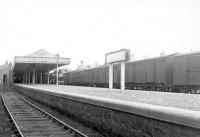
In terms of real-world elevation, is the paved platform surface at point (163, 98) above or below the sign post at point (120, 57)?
below

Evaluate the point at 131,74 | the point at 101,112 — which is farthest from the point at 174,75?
the point at 101,112

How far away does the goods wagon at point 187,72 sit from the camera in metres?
18.5

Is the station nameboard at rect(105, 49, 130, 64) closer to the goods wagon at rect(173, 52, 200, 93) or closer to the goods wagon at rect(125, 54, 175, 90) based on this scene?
the goods wagon at rect(173, 52, 200, 93)

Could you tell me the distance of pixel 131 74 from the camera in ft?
96.2

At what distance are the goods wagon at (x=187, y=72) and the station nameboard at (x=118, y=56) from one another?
6.13 meters

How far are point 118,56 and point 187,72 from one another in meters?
7.18

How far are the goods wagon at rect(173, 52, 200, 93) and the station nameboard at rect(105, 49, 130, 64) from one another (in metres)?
6.13

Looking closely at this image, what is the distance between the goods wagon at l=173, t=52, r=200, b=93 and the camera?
18.5 m

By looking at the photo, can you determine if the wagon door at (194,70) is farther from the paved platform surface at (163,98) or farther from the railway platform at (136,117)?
the railway platform at (136,117)

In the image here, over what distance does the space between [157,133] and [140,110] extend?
78cm

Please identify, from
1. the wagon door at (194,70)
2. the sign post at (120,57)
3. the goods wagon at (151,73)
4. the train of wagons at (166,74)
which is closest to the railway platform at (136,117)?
the sign post at (120,57)

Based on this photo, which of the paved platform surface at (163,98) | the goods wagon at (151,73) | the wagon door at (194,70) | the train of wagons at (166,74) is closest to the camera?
the paved platform surface at (163,98)

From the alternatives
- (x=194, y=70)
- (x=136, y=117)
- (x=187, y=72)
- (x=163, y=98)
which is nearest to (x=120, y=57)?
(x=163, y=98)

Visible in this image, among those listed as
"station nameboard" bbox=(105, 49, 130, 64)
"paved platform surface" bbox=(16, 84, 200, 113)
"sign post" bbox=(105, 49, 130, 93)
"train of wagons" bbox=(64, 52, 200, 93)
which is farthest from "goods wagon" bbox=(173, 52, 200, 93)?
"station nameboard" bbox=(105, 49, 130, 64)
